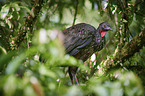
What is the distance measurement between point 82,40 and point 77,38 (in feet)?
0.21

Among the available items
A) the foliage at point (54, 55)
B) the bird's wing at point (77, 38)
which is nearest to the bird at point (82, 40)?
the bird's wing at point (77, 38)

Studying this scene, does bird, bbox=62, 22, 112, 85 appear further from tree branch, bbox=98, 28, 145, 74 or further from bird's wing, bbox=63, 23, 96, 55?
tree branch, bbox=98, 28, 145, 74

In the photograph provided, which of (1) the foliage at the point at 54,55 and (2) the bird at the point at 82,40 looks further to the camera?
(2) the bird at the point at 82,40

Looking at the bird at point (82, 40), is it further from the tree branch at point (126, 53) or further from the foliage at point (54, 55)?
the tree branch at point (126, 53)

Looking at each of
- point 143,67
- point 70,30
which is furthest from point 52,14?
point 143,67

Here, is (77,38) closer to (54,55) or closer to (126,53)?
(126,53)

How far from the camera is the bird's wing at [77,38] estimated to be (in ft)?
6.13

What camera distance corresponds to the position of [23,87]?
647mm

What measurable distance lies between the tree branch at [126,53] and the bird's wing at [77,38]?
0.43 metres

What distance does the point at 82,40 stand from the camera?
190cm

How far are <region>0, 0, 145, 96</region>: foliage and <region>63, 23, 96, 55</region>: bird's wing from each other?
135 millimetres

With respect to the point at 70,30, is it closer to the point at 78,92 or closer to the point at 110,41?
the point at 110,41

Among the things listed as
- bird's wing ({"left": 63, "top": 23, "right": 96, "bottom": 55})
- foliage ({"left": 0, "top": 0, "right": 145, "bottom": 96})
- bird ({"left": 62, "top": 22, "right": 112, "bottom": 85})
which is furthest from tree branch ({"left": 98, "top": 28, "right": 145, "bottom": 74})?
bird's wing ({"left": 63, "top": 23, "right": 96, "bottom": 55})

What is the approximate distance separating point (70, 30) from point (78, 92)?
1.39 m
